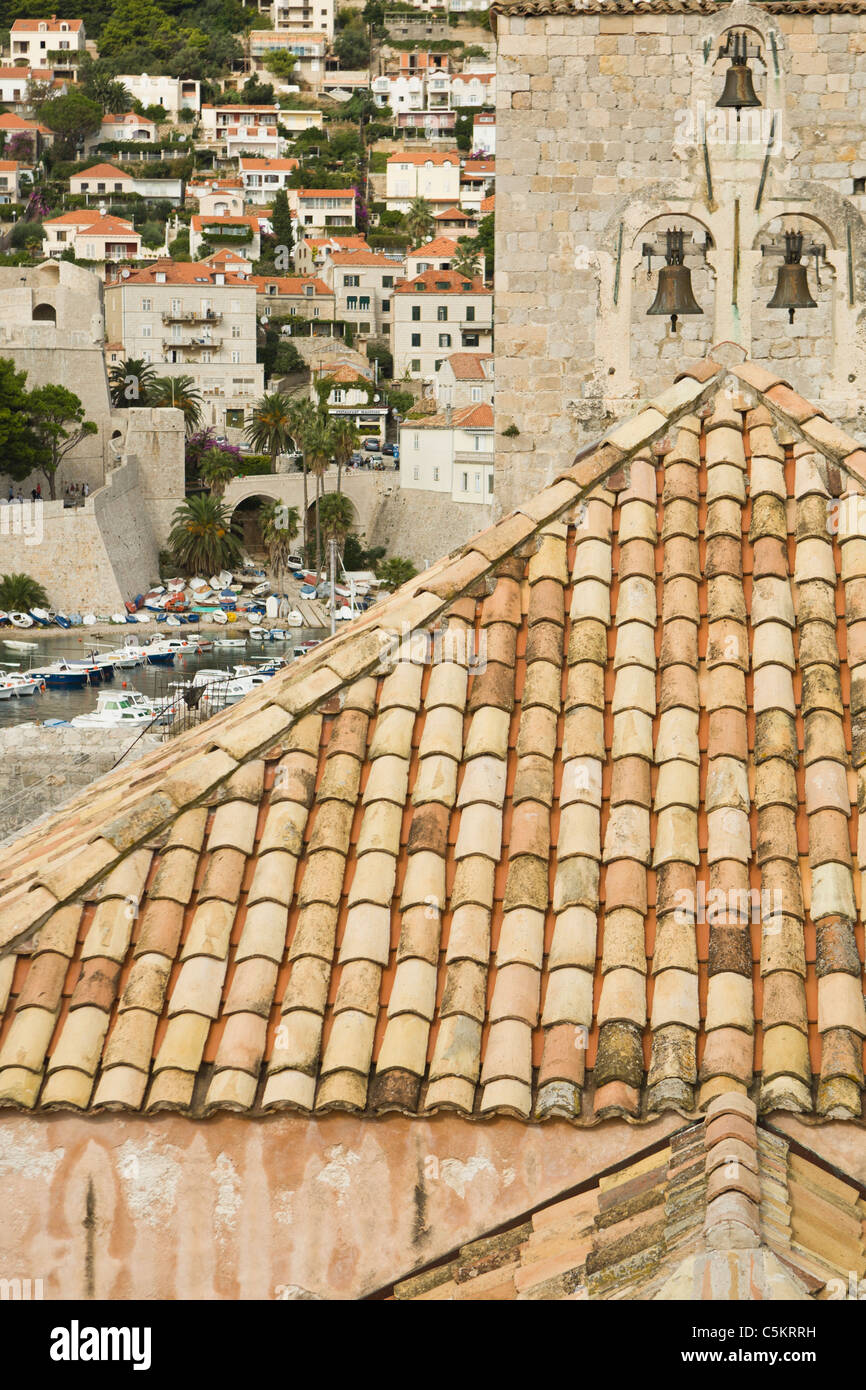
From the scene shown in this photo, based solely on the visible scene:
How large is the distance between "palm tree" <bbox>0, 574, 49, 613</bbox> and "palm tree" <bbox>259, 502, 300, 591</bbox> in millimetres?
9096

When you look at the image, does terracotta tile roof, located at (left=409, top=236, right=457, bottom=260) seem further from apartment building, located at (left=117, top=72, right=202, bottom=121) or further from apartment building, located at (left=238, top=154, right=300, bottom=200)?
apartment building, located at (left=117, top=72, right=202, bottom=121)

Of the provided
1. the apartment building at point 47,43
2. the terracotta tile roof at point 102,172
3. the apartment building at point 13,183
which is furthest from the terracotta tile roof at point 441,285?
the apartment building at point 47,43

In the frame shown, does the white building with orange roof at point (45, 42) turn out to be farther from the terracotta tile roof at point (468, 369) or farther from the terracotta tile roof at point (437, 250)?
the terracotta tile roof at point (468, 369)

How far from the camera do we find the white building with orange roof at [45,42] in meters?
148

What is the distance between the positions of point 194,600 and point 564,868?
62.9 metres

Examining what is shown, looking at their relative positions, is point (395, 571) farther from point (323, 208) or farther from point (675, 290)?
point (675, 290)

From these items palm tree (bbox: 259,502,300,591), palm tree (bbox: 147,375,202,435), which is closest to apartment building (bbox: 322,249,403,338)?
palm tree (bbox: 147,375,202,435)

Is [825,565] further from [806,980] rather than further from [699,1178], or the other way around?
[699,1178]

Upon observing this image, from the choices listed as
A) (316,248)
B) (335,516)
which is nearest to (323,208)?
(316,248)

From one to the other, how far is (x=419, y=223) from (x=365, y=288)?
15.9 meters

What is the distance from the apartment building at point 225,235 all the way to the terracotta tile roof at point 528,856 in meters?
99.7

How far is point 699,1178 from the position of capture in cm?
418

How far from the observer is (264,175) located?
12000 cm
